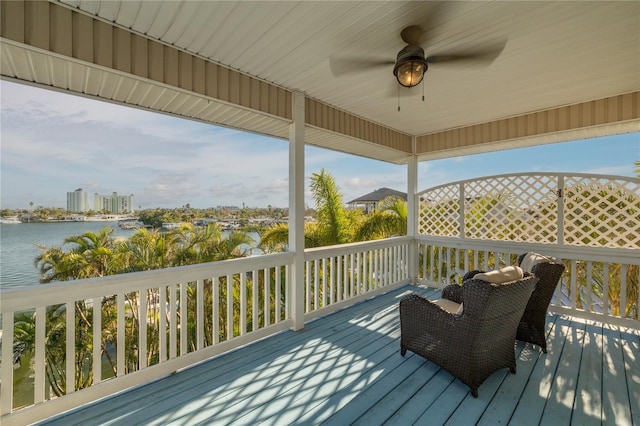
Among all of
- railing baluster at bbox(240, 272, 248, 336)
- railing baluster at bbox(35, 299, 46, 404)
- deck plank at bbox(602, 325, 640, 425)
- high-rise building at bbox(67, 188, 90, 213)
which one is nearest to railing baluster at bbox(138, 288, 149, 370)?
railing baluster at bbox(35, 299, 46, 404)

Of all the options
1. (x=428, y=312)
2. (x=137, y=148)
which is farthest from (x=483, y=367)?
(x=137, y=148)

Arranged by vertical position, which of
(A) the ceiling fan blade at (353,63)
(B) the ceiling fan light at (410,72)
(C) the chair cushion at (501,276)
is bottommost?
(C) the chair cushion at (501,276)

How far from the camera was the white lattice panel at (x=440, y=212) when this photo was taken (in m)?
4.86

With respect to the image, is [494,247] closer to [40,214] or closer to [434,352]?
[434,352]

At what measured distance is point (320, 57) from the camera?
259 centimetres

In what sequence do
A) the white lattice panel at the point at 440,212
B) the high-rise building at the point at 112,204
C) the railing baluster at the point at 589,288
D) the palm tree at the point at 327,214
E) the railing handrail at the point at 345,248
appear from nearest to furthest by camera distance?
the railing baluster at the point at 589,288
the railing handrail at the point at 345,248
the white lattice panel at the point at 440,212
the palm tree at the point at 327,214
the high-rise building at the point at 112,204

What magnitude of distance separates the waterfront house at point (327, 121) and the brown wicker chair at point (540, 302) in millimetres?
168

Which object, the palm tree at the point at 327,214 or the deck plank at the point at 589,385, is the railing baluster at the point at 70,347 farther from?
the palm tree at the point at 327,214

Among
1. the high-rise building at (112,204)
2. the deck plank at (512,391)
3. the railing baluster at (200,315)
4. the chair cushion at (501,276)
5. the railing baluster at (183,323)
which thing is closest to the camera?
the deck plank at (512,391)

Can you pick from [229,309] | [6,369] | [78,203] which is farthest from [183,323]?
[78,203]

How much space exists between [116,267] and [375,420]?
8.24m

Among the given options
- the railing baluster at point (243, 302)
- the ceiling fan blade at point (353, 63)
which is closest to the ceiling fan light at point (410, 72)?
the ceiling fan blade at point (353, 63)

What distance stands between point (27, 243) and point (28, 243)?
0.02m

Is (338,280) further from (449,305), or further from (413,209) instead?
(413,209)
